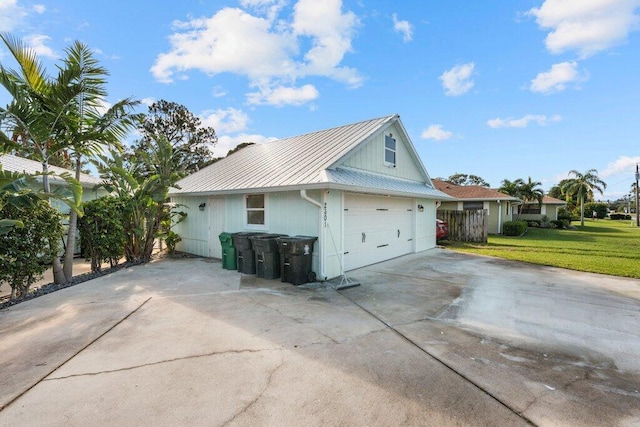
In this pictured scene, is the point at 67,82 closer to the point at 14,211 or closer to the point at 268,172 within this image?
the point at 14,211

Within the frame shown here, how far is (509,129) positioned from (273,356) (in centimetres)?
2053

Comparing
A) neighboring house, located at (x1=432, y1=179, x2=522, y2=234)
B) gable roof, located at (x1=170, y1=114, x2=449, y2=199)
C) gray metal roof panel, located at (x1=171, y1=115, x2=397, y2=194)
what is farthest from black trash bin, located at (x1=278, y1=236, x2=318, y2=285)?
neighboring house, located at (x1=432, y1=179, x2=522, y2=234)

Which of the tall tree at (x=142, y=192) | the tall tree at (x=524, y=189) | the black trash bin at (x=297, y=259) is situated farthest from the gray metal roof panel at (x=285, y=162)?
the tall tree at (x=524, y=189)

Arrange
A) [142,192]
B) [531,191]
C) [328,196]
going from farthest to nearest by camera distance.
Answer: [531,191] → [142,192] → [328,196]

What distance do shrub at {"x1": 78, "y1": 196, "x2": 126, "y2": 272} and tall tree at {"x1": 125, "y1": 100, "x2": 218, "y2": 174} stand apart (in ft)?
65.4

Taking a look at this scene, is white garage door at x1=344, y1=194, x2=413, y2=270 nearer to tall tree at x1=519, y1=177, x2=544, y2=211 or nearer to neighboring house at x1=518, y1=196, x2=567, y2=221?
tall tree at x1=519, y1=177, x2=544, y2=211

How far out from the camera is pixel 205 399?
290cm

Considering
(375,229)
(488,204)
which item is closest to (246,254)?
(375,229)

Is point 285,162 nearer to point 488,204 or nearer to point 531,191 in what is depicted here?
point 488,204

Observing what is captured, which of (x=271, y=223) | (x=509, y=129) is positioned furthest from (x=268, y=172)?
(x=509, y=129)

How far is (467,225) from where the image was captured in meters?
16.9

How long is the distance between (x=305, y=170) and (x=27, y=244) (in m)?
6.23

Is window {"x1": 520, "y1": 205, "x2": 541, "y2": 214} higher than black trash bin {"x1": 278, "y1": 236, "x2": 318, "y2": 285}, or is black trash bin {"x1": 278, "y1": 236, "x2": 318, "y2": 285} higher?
window {"x1": 520, "y1": 205, "x2": 541, "y2": 214}

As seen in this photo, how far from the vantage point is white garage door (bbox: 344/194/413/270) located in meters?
8.80
